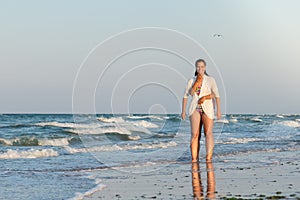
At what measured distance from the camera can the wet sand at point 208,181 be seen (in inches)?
325

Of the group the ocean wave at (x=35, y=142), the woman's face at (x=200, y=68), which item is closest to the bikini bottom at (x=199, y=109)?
the woman's face at (x=200, y=68)

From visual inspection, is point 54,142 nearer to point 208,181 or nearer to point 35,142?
point 35,142

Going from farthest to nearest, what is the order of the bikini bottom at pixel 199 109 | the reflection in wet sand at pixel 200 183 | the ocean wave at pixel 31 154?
the ocean wave at pixel 31 154 < the bikini bottom at pixel 199 109 < the reflection in wet sand at pixel 200 183

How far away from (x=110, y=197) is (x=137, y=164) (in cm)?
510

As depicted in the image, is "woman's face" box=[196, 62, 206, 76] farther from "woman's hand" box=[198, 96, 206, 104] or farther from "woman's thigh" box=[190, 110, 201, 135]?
"woman's thigh" box=[190, 110, 201, 135]

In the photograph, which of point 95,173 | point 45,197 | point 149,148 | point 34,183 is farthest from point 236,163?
point 149,148

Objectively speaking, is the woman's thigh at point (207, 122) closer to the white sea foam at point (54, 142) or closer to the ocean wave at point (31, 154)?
the ocean wave at point (31, 154)

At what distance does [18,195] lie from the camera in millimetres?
8797

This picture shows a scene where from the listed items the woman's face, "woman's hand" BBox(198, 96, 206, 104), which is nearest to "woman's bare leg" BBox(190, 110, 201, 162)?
"woman's hand" BBox(198, 96, 206, 104)

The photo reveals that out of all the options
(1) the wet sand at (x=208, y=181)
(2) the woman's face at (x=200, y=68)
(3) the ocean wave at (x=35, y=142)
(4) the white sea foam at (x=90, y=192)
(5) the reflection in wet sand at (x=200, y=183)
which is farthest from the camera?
(3) the ocean wave at (x=35, y=142)

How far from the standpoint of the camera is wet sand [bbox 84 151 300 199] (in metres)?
8.26

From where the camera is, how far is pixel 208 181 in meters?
9.57

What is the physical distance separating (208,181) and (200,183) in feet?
0.71

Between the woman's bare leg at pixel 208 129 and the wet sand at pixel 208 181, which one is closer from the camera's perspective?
the wet sand at pixel 208 181
